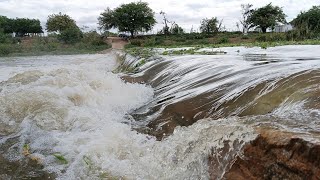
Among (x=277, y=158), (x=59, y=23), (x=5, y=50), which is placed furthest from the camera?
(x=59, y=23)

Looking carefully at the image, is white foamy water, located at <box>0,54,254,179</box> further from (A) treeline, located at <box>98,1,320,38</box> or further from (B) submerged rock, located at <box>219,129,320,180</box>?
(A) treeline, located at <box>98,1,320,38</box>

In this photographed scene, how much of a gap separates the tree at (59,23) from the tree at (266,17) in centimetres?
2935

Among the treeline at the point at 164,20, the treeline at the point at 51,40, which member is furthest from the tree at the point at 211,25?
the treeline at the point at 51,40

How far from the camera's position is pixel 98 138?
3.88 metres

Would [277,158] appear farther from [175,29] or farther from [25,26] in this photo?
[25,26]

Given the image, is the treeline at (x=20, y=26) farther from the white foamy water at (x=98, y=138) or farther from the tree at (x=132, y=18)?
the white foamy water at (x=98, y=138)

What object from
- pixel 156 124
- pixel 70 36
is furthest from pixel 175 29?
pixel 156 124

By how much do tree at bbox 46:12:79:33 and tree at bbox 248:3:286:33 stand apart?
29.4 metres

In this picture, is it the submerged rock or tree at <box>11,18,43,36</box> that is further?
tree at <box>11,18,43,36</box>

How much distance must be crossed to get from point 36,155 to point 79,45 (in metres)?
39.8

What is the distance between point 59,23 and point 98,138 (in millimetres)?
55317

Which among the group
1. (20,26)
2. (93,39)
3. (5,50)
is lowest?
(5,50)

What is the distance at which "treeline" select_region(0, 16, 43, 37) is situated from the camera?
58219 mm

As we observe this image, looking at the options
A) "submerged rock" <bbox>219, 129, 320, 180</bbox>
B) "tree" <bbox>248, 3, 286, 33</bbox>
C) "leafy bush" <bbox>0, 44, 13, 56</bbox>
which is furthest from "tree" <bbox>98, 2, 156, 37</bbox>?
"submerged rock" <bbox>219, 129, 320, 180</bbox>
